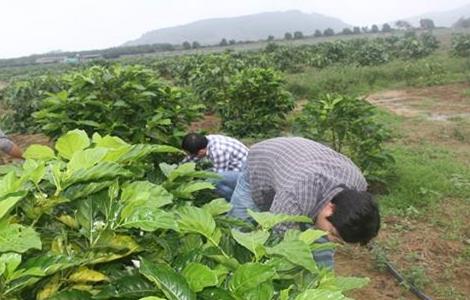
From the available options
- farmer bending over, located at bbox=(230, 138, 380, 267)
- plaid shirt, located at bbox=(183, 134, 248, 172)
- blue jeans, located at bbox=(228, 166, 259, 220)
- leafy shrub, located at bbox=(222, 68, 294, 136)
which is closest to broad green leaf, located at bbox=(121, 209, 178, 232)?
farmer bending over, located at bbox=(230, 138, 380, 267)

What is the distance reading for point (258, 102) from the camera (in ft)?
30.4

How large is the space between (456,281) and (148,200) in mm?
3692

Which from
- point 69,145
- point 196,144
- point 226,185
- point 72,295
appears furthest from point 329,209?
point 196,144

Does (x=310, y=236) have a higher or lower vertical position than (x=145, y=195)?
lower

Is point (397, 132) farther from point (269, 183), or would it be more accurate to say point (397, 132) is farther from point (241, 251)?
point (241, 251)

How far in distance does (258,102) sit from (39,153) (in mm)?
7729

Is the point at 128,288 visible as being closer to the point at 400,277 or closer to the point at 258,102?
the point at 400,277

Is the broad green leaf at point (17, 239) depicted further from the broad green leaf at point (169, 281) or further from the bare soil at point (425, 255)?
the bare soil at point (425, 255)

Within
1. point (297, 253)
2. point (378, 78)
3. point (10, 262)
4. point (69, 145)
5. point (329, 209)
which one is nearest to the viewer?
point (10, 262)

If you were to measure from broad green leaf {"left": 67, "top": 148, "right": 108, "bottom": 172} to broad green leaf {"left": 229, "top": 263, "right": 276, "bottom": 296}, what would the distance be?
502 mm

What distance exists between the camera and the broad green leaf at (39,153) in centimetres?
164

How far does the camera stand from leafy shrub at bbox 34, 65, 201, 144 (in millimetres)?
3701

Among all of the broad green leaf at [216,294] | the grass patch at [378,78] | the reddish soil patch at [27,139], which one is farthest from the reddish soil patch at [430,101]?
the broad green leaf at [216,294]

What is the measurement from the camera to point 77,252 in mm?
→ 1276
